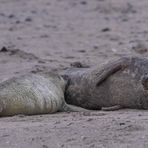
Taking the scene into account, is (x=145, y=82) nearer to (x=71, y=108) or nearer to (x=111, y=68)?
(x=111, y=68)

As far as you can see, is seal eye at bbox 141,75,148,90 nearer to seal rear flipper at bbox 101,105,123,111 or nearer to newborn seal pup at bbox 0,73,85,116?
seal rear flipper at bbox 101,105,123,111

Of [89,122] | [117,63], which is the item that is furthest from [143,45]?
[89,122]

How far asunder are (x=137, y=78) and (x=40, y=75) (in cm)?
98

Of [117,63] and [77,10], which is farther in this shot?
[77,10]

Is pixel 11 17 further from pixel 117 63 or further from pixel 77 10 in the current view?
pixel 117 63

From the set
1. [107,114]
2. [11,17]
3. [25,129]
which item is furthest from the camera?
[11,17]

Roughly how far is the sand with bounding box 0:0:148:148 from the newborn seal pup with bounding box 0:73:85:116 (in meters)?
0.16

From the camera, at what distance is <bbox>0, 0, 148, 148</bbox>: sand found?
5.07 meters

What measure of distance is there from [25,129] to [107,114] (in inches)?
40.0

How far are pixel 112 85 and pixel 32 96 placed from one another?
0.87 meters

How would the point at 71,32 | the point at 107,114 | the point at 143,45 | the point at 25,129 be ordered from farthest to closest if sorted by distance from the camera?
the point at 71,32
the point at 143,45
the point at 107,114
the point at 25,129

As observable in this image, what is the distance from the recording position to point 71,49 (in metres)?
10.9

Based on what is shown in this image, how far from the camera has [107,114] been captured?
6.20m

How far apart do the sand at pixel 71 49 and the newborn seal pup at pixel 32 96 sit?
164 millimetres
